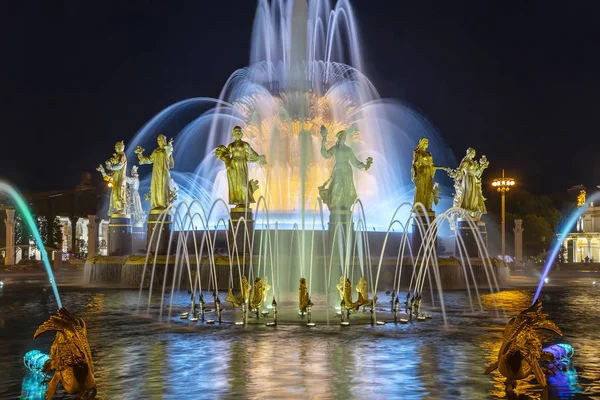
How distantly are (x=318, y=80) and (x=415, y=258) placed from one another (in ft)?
42.5

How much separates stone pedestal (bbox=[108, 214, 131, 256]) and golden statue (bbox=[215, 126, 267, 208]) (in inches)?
260

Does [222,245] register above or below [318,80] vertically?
below

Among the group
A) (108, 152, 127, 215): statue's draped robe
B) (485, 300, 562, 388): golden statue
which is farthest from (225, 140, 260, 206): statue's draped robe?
(485, 300, 562, 388): golden statue

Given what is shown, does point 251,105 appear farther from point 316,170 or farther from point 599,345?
point 599,345

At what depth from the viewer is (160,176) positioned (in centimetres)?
2655

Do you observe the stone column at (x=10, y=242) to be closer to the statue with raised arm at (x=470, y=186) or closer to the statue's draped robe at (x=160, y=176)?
the statue's draped robe at (x=160, y=176)

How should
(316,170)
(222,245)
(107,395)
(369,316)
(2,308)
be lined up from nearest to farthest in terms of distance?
1. (107,395)
2. (369,316)
3. (2,308)
4. (222,245)
5. (316,170)

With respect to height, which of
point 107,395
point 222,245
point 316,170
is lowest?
point 107,395

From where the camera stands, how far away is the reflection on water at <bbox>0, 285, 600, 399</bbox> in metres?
8.34

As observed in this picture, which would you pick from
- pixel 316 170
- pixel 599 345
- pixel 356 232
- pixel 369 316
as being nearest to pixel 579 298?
pixel 356 232

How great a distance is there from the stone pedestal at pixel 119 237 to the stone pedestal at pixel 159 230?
2.61 m

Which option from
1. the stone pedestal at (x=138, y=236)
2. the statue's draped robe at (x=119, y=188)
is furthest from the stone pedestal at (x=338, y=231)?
the stone pedestal at (x=138, y=236)

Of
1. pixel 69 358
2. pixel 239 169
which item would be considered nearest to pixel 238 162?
pixel 239 169

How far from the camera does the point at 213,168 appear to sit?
118ft
